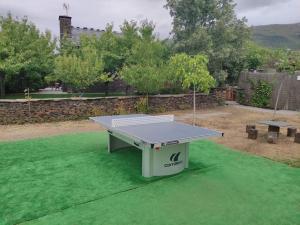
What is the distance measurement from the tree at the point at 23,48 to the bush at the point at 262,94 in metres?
13.1

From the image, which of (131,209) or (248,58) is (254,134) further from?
(248,58)

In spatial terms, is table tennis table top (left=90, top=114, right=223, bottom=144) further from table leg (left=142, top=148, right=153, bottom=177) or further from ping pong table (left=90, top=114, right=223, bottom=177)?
table leg (left=142, top=148, right=153, bottom=177)

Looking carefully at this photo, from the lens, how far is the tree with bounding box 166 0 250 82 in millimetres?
15289

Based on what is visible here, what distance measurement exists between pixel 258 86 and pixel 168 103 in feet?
21.0

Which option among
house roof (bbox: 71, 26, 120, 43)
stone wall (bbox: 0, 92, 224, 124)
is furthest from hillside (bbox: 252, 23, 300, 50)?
stone wall (bbox: 0, 92, 224, 124)

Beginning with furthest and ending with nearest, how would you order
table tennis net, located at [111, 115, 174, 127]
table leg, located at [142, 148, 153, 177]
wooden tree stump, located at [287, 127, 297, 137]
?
wooden tree stump, located at [287, 127, 297, 137] → table tennis net, located at [111, 115, 174, 127] → table leg, located at [142, 148, 153, 177]

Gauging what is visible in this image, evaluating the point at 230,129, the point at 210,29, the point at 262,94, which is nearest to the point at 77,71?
the point at 230,129

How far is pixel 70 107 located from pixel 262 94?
11.6m

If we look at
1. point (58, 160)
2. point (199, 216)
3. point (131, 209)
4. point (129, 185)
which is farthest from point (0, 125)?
point (199, 216)

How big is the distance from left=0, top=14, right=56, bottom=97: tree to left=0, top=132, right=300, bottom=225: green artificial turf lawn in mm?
8200

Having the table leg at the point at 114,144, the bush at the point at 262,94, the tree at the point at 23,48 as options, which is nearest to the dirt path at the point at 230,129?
the bush at the point at 262,94

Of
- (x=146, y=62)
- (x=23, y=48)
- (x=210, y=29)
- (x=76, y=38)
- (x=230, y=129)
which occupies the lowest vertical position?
(x=230, y=129)

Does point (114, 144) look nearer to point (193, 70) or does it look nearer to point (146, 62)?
point (193, 70)

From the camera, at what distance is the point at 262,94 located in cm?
1648
